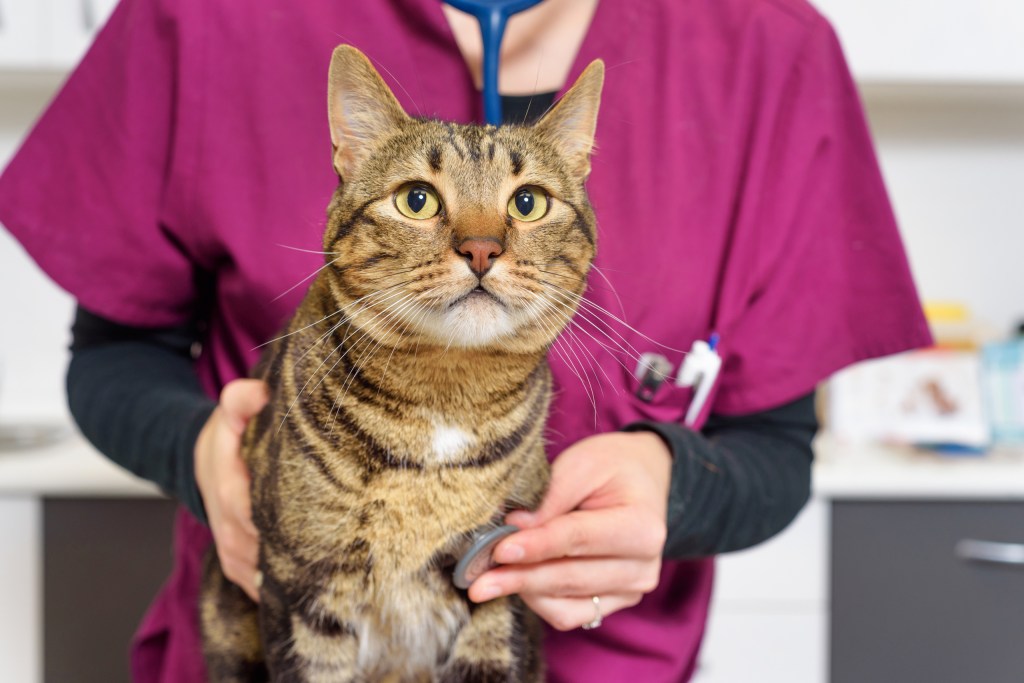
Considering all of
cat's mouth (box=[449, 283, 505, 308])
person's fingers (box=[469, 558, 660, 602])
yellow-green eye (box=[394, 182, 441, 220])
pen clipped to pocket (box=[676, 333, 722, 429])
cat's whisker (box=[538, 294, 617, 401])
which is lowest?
person's fingers (box=[469, 558, 660, 602])

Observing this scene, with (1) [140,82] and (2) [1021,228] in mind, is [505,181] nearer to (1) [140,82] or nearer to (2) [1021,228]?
(1) [140,82]

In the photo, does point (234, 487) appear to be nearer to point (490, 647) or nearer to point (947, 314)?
point (490, 647)

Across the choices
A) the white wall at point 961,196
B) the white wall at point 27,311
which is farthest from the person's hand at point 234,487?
the white wall at point 961,196

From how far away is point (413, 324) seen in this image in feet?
1.51

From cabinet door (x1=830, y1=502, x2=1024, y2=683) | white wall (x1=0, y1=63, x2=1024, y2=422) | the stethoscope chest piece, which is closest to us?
the stethoscope chest piece

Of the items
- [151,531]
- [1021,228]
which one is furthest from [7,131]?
[1021,228]

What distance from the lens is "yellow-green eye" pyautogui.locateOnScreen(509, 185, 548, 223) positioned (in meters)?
0.45

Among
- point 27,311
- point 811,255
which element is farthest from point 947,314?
point 27,311

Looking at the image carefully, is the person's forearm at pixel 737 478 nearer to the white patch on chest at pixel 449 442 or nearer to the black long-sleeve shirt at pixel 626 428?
the black long-sleeve shirt at pixel 626 428

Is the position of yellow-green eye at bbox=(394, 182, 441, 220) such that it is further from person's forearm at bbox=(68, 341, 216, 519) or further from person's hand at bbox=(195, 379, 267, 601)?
person's forearm at bbox=(68, 341, 216, 519)

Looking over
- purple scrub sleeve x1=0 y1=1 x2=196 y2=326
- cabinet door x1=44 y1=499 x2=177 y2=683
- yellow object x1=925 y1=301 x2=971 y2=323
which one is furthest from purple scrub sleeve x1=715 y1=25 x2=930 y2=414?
yellow object x1=925 y1=301 x2=971 y2=323

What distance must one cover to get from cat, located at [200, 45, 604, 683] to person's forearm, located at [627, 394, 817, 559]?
135 millimetres

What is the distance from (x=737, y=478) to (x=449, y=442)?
0.92 ft

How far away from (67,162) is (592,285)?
47cm
